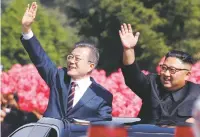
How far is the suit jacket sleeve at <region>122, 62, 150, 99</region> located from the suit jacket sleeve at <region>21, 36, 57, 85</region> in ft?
1.98

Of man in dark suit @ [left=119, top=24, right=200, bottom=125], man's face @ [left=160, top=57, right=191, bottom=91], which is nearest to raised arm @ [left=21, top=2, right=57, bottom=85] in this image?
man in dark suit @ [left=119, top=24, right=200, bottom=125]

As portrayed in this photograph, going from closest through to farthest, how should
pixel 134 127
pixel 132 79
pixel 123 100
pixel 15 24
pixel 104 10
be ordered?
pixel 134 127 < pixel 132 79 < pixel 123 100 < pixel 104 10 < pixel 15 24

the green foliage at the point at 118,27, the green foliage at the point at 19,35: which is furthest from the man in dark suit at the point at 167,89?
the green foliage at the point at 19,35

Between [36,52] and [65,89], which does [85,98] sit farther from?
[36,52]

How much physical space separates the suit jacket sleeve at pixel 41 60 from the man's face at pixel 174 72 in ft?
2.98

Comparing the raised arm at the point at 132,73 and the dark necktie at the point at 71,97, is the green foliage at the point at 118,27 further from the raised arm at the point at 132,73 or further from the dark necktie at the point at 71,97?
the raised arm at the point at 132,73

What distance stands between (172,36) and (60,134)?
780 inches

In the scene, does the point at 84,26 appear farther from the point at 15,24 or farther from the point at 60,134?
the point at 60,134

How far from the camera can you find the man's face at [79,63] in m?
5.94

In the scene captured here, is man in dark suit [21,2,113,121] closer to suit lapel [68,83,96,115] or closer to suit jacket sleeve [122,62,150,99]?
suit lapel [68,83,96,115]

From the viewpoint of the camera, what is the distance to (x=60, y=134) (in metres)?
4.93

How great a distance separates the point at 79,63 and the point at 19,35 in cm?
2407

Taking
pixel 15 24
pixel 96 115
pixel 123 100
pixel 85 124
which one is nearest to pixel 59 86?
pixel 96 115

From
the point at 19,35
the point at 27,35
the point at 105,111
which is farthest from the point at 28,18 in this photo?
the point at 19,35
